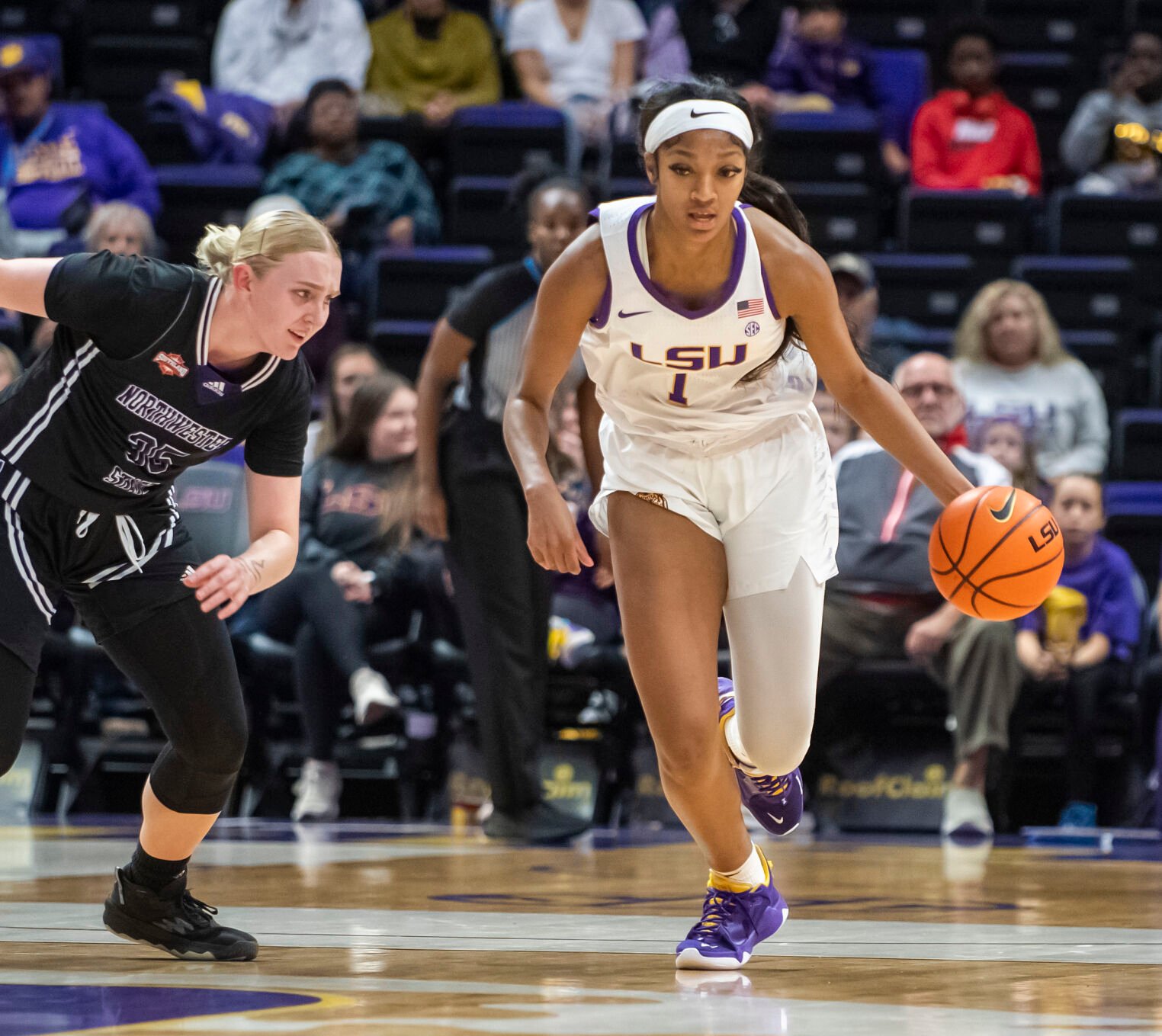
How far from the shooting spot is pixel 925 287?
29.2ft

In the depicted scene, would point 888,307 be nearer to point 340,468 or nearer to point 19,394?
point 340,468

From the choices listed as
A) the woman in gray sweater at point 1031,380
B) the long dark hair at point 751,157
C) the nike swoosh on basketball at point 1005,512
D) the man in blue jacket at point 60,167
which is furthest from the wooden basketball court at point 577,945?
the man in blue jacket at point 60,167

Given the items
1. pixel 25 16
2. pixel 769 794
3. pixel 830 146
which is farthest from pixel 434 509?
pixel 25 16

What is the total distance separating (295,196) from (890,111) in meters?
3.50

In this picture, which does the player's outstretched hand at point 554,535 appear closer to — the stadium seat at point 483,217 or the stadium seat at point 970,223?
the stadium seat at point 483,217

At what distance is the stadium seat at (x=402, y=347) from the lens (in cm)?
842

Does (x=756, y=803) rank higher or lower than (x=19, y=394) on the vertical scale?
lower

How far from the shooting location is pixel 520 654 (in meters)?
6.13

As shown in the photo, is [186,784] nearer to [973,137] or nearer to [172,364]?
[172,364]

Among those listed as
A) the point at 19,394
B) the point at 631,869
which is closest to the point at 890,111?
the point at 631,869

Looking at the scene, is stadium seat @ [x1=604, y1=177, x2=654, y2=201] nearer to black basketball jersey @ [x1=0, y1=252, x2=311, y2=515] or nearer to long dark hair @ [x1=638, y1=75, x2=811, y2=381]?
long dark hair @ [x1=638, y1=75, x2=811, y2=381]

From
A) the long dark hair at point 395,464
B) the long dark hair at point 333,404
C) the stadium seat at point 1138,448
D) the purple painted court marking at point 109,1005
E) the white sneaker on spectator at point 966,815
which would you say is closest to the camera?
the purple painted court marking at point 109,1005

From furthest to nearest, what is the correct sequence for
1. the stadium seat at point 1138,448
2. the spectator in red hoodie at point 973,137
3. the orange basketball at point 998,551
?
the spectator in red hoodie at point 973,137 → the stadium seat at point 1138,448 → the orange basketball at point 998,551

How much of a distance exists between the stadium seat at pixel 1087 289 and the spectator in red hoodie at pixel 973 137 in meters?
0.99
